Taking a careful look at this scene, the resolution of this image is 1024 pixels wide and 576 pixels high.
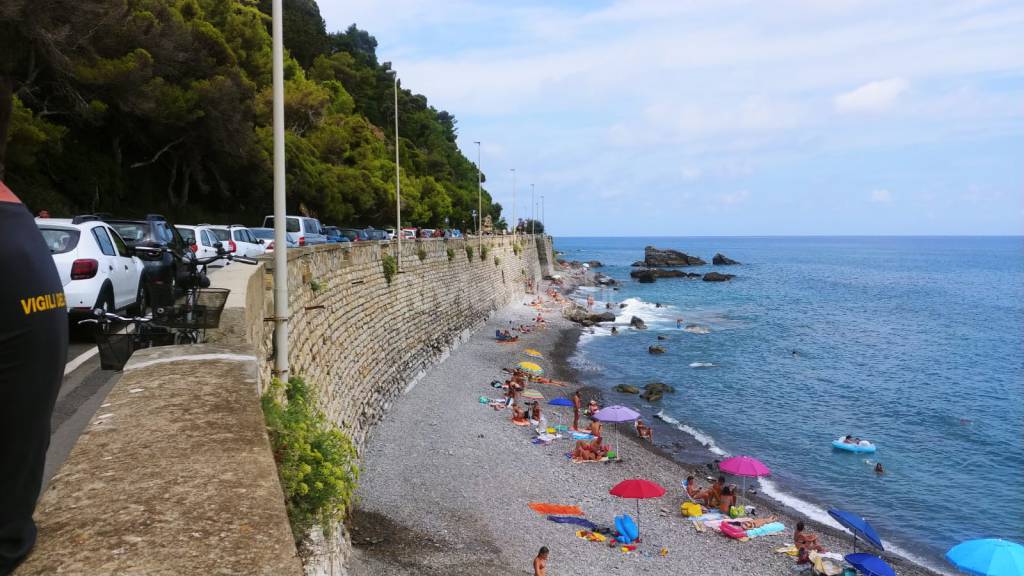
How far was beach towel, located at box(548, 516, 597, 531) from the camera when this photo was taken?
54.7 feet

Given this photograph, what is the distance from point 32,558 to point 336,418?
14327 millimetres

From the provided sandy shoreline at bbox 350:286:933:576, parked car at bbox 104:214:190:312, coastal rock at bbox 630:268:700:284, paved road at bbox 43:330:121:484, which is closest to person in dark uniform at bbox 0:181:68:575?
paved road at bbox 43:330:121:484

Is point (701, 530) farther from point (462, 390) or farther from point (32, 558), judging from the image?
point (32, 558)

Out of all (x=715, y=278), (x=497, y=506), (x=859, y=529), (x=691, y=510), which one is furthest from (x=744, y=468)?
(x=715, y=278)

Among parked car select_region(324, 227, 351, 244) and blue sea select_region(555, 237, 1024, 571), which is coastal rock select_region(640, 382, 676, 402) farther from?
parked car select_region(324, 227, 351, 244)

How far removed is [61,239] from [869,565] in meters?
15.9

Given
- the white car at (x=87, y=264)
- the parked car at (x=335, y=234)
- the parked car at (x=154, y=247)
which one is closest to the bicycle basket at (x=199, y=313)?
the white car at (x=87, y=264)

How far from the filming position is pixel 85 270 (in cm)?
979

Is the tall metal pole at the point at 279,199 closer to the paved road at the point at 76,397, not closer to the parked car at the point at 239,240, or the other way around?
the paved road at the point at 76,397

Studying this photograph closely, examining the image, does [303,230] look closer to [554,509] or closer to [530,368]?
[530,368]

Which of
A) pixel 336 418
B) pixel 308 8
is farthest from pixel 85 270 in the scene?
pixel 308 8

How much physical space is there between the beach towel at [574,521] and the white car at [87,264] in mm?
10396

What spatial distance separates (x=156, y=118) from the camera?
27984 mm

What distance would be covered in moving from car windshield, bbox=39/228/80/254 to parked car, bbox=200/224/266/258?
994 cm
